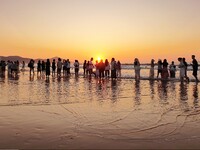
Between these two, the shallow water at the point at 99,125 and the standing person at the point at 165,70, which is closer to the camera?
the shallow water at the point at 99,125

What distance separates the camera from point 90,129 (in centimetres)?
783

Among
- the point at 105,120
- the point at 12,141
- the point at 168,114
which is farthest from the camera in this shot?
the point at 168,114

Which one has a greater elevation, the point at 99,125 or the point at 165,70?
the point at 165,70

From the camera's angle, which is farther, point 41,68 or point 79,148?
point 41,68

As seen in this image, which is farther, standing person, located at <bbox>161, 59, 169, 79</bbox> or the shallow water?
standing person, located at <bbox>161, 59, 169, 79</bbox>

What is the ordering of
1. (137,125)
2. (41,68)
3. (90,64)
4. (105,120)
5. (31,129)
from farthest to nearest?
(41,68)
(90,64)
(105,120)
(137,125)
(31,129)

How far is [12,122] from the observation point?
8516 mm

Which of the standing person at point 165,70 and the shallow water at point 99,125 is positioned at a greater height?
the standing person at point 165,70

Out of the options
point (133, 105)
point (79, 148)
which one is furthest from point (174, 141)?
point (133, 105)

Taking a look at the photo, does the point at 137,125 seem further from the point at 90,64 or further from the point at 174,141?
the point at 90,64

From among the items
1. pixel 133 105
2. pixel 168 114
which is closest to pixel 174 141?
pixel 168 114

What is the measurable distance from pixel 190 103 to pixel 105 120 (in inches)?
211

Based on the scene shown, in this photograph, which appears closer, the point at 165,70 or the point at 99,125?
the point at 99,125

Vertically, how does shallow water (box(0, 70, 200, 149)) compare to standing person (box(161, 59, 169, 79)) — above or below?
below
